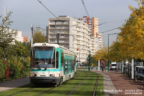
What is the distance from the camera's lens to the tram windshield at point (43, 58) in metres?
22.8

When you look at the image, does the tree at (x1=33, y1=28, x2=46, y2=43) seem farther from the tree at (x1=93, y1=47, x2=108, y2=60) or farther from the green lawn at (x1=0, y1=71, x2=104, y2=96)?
the green lawn at (x1=0, y1=71, x2=104, y2=96)

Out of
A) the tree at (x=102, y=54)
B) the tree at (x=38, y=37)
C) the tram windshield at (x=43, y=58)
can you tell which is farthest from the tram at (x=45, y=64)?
the tree at (x=102, y=54)

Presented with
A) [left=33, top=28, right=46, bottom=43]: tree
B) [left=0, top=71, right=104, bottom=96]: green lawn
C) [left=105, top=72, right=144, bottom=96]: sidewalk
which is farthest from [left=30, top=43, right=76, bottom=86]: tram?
[left=33, top=28, right=46, bottom=43]: tree

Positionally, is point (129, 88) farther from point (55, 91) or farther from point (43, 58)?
point (43, 58)

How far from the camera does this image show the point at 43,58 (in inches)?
896

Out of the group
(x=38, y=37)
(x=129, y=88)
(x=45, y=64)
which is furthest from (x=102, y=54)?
(x=45, y=64)

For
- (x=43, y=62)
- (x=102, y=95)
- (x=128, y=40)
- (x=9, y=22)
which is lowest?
(x=102, y=95)

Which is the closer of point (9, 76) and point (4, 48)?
point (4, 48)

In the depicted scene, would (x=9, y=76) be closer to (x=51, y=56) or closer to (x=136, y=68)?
(x=51, y=56)

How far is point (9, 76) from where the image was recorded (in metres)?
31.6

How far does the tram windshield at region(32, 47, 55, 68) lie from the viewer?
22.8 meters

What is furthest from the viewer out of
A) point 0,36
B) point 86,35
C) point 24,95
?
point 86,35

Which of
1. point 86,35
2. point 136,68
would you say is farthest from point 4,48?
point 86,35

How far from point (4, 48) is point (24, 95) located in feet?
36.9
